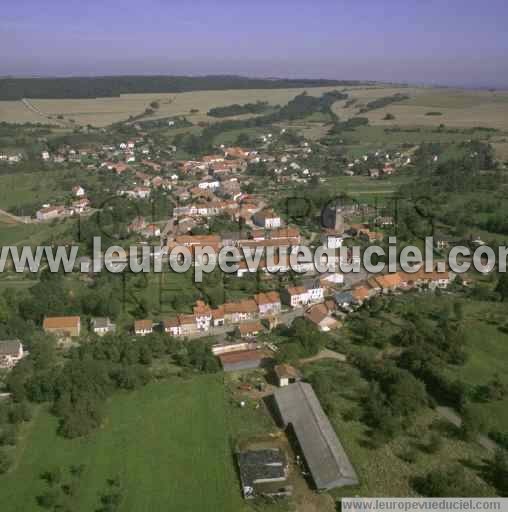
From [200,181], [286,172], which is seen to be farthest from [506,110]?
[200,181]

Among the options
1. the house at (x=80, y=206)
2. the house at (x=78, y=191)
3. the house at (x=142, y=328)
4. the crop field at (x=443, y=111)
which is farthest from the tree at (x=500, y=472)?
the crop field at (x=443, y=111)

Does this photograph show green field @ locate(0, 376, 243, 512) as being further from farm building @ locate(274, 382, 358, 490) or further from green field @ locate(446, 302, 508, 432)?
green field @ locate(446, 302, 508, 432)

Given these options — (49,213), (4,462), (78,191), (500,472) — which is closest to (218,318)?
(4,462)

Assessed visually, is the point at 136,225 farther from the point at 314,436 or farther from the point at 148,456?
the point at 314,436

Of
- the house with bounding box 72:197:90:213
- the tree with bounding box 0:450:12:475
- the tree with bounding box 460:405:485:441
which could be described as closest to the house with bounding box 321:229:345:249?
the tree with bounding box 460:405:485:441

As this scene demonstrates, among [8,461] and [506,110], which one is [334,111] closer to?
[506,110]

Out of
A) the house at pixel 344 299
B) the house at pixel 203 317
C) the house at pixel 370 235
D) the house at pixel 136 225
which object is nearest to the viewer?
the house at pixel 203 317

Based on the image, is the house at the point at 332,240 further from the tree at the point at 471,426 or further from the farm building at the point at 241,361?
the tree at the point at 471,426
